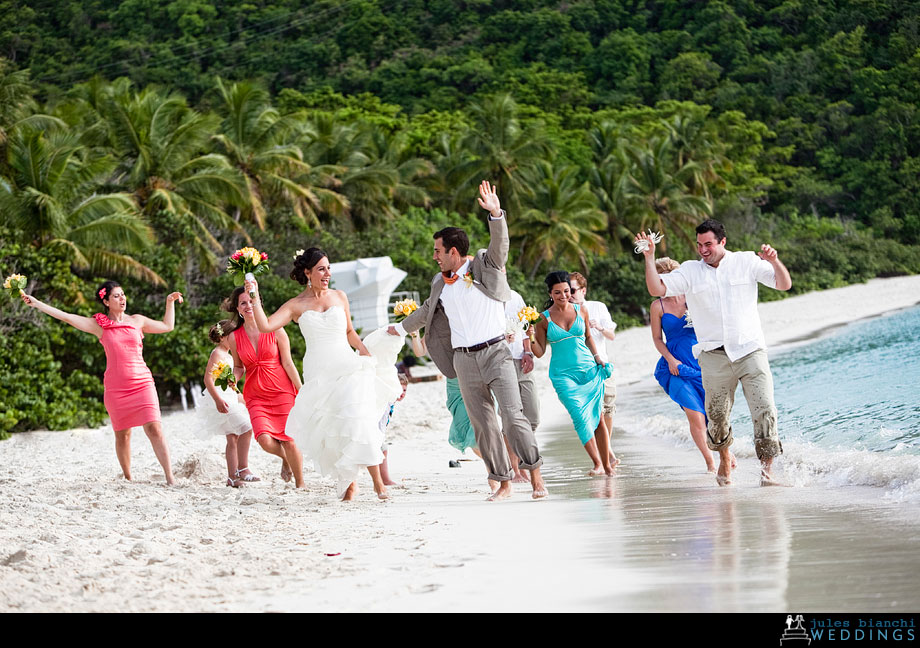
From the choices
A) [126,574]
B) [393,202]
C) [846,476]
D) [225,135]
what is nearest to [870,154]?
[393,202]

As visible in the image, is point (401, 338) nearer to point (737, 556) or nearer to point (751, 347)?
point (751, 347)

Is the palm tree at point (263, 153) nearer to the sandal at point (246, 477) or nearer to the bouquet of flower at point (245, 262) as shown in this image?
the sandal at point (246, 477)

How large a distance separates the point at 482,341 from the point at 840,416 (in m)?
5.89

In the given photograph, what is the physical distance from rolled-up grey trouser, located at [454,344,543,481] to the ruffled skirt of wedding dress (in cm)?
74

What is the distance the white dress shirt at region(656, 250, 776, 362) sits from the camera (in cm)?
676

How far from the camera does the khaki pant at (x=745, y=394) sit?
671 centimetres

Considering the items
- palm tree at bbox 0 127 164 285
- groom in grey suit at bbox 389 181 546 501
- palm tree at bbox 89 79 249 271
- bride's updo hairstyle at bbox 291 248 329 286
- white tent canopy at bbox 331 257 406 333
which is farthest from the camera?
palm tree at bbox 89 79 249 271

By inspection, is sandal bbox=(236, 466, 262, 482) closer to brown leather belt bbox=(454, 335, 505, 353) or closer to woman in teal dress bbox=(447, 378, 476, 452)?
woman in teal dress bbox=(447, 378, 476, 452)

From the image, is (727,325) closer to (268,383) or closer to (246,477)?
(268,383)

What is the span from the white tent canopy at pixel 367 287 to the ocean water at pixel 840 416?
23.8 ft

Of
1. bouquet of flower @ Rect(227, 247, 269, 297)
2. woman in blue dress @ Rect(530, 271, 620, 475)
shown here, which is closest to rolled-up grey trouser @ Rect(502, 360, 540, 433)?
woman in blue dress @ Rect(530, 271, 620, 475)

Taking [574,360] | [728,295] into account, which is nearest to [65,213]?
[574,360]

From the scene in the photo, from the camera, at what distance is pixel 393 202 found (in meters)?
40.8
